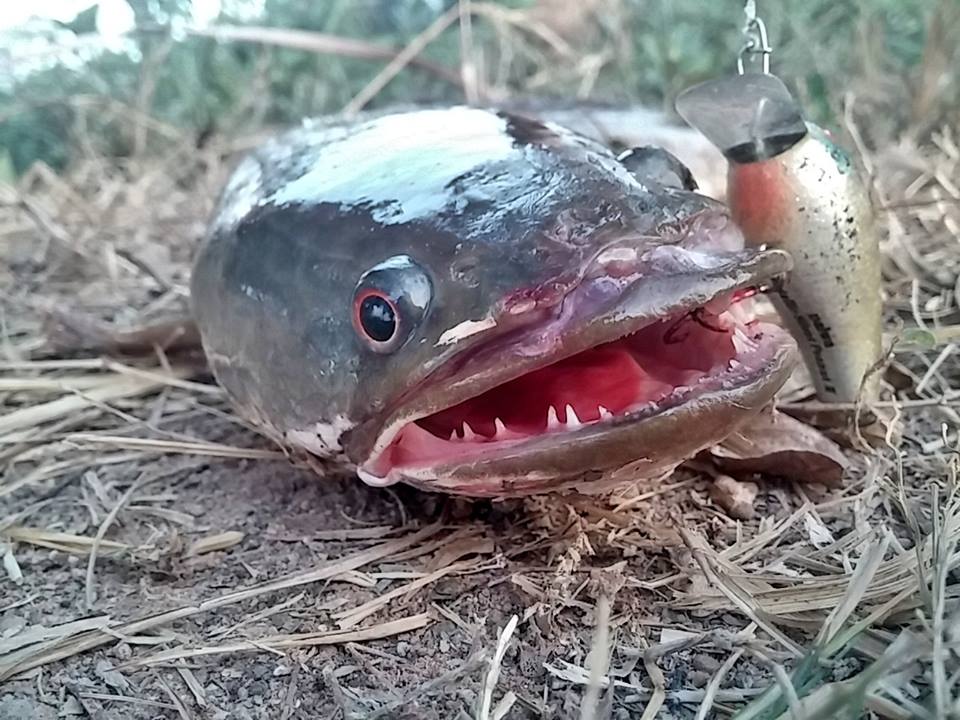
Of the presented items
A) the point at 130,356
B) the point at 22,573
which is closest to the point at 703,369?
the point at 22,573

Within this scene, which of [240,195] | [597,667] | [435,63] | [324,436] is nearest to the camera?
[597,667]

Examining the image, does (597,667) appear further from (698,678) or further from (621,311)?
(621,311)

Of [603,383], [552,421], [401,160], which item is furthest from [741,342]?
[401,160]

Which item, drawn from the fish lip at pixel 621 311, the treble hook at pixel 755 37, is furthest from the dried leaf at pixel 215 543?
the treble hook at pixel 755 37

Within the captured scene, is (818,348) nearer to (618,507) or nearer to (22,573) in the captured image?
(618,507)

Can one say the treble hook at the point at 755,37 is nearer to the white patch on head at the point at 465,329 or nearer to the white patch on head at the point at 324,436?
the white patch on head at the point at 465,329

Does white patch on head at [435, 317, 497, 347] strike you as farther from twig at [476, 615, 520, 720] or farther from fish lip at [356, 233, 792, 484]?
twig at [476, 615, 520, 720]
